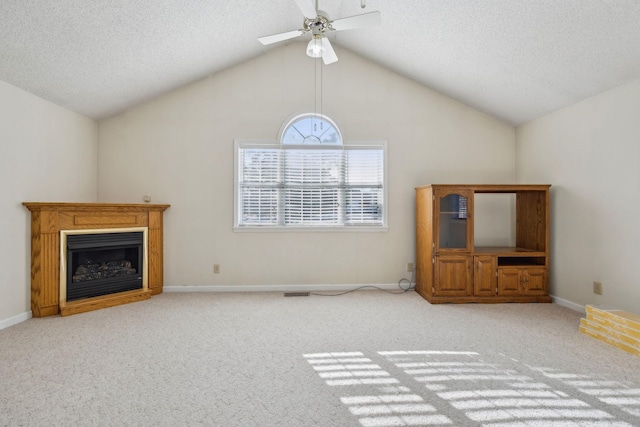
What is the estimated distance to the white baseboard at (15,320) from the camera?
312 centimetres

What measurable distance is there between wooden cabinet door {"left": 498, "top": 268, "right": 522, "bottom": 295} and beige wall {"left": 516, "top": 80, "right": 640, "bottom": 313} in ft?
1.54

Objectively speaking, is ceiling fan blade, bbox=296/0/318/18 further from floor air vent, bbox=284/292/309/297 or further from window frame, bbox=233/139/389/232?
floor air vent, bbox=284/292/309/297

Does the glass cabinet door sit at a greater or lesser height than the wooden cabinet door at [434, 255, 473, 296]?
greater

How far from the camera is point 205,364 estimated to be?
7.76 ft

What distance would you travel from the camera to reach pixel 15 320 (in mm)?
3230

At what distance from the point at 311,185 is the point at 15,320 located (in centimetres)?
350

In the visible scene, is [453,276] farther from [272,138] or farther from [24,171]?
[24,171]

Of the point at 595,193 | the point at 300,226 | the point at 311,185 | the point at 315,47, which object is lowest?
the point at 300,226

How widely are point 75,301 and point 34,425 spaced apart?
230 centimetres

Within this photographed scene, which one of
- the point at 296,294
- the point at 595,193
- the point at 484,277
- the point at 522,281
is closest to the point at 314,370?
the point at 296,294

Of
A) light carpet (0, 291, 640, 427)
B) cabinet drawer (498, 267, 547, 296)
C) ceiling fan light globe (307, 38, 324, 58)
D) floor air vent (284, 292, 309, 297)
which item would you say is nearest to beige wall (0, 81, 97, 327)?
light carpet (0, 291, 640, 427)

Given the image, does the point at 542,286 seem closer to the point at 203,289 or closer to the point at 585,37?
the point at 585,37

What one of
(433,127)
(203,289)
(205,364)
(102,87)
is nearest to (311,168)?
(433,127)

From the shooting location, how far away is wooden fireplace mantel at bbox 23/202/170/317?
11.2 feet
